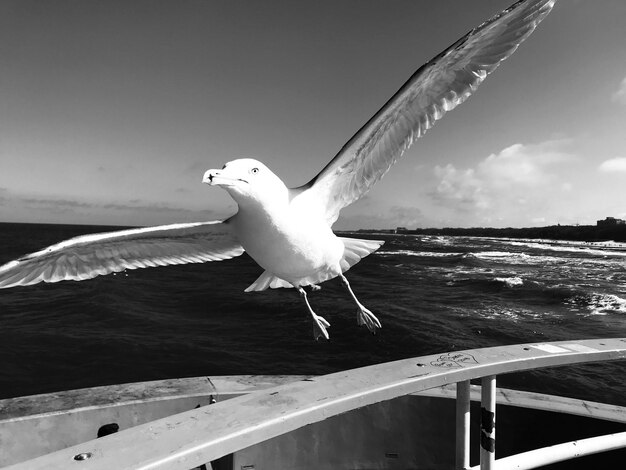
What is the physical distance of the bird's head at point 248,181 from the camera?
1.52 metres

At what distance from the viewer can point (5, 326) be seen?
12.7m

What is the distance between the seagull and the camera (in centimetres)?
174

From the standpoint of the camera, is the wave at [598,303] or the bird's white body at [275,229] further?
the wave at [598,303]

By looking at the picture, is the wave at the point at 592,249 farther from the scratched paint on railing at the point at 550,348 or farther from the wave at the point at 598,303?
the scratched paint on railing at the point at 550,348

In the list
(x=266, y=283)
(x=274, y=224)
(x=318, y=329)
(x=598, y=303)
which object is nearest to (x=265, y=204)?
(x=274, y=224)

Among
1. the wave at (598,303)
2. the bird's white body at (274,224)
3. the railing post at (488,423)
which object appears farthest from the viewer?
the wave at (598,303)

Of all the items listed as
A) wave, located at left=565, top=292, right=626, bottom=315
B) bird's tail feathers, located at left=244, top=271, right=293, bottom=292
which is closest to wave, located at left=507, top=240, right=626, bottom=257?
wave, located at left=565, top=292, right=626, bottom=315

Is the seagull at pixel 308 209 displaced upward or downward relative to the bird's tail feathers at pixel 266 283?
upward

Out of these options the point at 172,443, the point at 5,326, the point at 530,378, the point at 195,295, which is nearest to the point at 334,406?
the point at 172,443

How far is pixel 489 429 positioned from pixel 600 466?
2077 millimetres

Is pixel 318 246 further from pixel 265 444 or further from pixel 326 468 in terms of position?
pixel 326 468

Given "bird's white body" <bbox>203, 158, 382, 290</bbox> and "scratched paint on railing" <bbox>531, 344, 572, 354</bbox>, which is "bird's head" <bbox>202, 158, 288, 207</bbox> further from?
"scratched paint on railing" <bbox>531, 344, 572, 354</bbox>

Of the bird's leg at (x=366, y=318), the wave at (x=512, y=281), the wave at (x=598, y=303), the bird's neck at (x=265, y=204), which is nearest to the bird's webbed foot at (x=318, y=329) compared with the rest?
the bird's leg at (x=366, y=318)

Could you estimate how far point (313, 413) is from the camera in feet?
3.28
